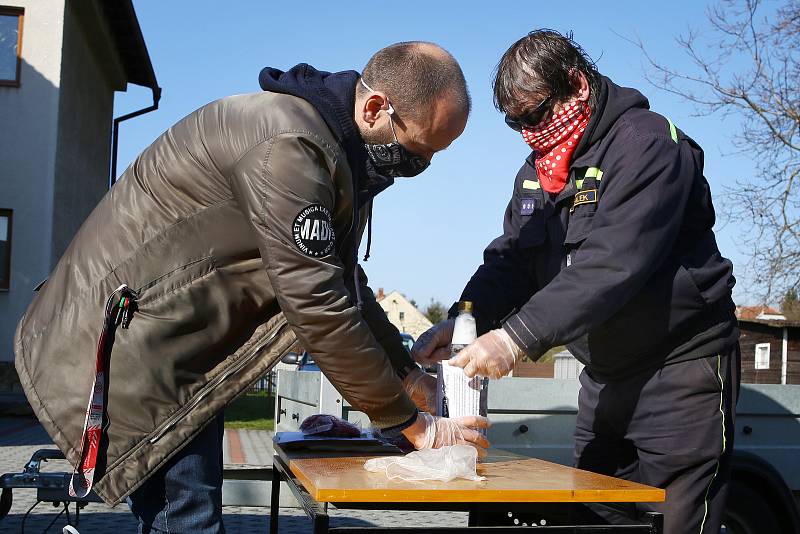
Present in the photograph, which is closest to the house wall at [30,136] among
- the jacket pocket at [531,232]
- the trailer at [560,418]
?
the trailer at [560,418]

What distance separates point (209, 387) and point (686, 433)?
1.46m

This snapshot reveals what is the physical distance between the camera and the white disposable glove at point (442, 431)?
2498 millimetres

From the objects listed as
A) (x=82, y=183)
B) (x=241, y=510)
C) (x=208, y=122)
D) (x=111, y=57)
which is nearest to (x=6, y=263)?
(x=82, y=183)

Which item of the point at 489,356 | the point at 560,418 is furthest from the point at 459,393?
the point at 560,418

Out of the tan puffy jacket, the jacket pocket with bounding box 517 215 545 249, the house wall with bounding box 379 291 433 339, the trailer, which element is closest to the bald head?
the tan puffy jacket

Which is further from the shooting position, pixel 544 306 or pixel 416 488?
pixel 544 306

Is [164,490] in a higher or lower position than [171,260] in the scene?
lower

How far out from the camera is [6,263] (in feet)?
53.5

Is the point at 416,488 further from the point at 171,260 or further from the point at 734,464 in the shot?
the point at 734,464

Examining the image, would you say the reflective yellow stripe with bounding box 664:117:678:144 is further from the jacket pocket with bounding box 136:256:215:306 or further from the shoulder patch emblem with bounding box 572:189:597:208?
the jacket pocket with bounding box 136:256:215:306

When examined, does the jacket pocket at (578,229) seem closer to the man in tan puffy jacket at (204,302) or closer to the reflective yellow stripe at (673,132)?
the reflective yellow stripe at (673,132)

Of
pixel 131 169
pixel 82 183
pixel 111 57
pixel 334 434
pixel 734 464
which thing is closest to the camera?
pixel 131 169

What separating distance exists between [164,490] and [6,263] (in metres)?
15.3

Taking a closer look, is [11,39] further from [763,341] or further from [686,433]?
[763,341]
